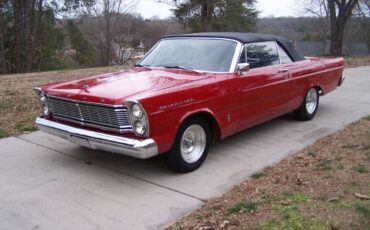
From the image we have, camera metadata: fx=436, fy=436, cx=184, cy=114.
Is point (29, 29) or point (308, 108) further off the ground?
point (29, 29)

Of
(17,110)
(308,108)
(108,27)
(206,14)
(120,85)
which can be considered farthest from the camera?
(108,27)

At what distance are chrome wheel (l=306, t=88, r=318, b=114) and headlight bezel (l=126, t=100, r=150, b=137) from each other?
3994mm

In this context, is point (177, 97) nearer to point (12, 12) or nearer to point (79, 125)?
point (79, 125)

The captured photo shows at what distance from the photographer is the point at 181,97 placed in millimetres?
4734

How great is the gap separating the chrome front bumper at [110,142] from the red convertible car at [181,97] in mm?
11

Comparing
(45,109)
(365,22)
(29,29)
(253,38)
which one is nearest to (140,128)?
(45,109)

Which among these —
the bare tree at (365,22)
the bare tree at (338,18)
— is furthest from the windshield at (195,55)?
the bare tree at (365,22)

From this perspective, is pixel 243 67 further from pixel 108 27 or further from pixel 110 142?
pixel 108 27

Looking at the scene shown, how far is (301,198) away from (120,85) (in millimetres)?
2301

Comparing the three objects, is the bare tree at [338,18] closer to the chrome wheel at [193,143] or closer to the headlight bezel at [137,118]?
the chrome wheel at [193,143]

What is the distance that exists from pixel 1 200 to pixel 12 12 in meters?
26.1

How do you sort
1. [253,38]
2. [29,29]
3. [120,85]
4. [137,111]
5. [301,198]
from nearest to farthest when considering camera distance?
[301,198] < [137,111] < [120,85] < [253,38] < [29,29]

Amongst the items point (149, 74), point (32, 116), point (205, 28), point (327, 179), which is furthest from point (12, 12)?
point (327, 179)

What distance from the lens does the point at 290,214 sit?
12.5 feet
